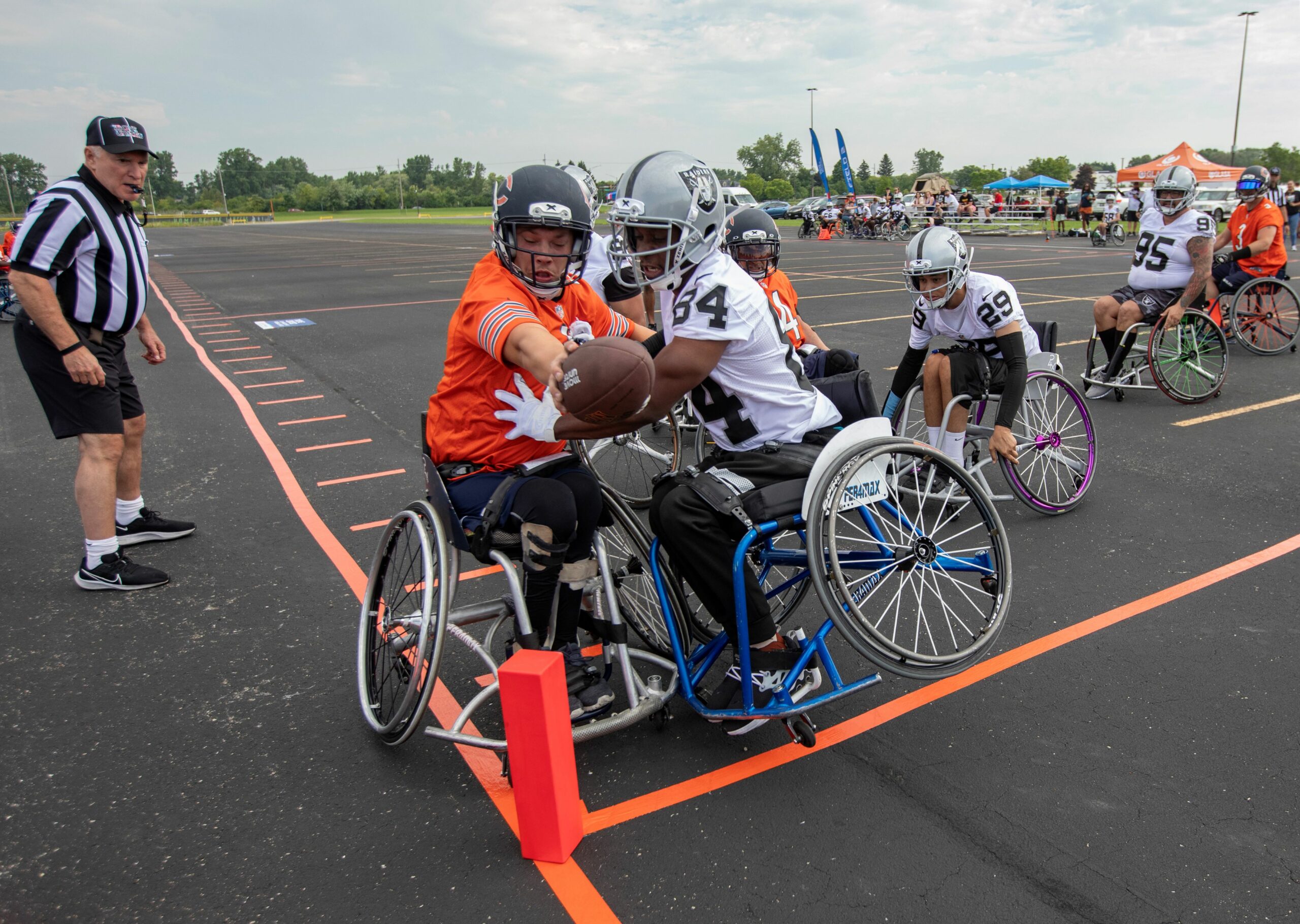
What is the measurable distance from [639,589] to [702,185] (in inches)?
72.2

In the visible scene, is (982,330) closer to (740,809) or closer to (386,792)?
(740,809)

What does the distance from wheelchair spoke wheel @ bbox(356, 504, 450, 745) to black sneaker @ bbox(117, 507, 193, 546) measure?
2127 millimetres

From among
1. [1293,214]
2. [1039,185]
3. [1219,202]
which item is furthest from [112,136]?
[1039,185]

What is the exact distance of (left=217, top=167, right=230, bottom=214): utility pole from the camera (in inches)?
4803

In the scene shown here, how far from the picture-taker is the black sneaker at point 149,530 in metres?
4.94

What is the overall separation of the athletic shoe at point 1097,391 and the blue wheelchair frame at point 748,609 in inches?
234

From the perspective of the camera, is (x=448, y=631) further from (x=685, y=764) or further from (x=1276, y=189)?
(x=1276, y=189)

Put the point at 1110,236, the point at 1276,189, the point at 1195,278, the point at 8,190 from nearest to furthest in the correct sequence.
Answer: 1. the point at 1195,278
2. the point at 1276,189
3. the point at 1110,236
4. the point at 8,190

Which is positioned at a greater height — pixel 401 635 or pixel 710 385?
pixel 710 385

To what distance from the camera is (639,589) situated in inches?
153

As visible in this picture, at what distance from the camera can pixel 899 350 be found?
1041 cm

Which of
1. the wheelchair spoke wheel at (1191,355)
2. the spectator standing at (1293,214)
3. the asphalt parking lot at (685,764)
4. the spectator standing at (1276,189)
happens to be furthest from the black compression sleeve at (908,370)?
the spectator standing at (1293,214)

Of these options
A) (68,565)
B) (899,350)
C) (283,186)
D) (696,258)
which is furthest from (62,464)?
(283,186)

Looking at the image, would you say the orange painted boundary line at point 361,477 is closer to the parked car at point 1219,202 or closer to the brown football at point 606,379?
the brown football at point 606,379
